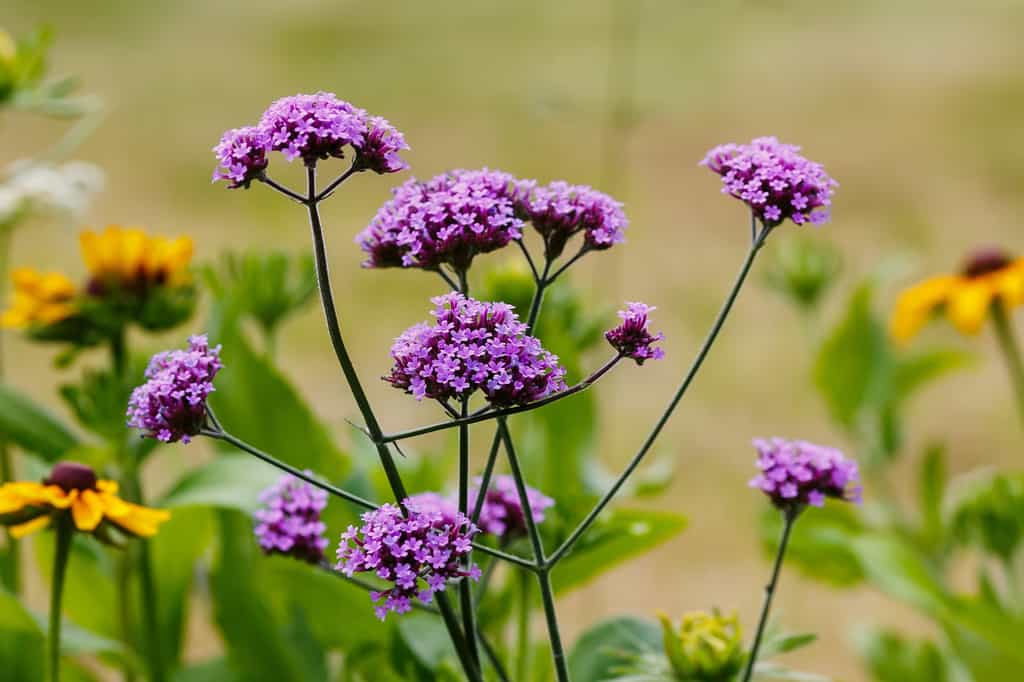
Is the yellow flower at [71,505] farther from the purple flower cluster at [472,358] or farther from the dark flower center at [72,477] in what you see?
the purple flower cluster at [472,358]

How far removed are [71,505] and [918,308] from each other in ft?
1.77

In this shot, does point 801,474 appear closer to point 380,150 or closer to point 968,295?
point 380,150

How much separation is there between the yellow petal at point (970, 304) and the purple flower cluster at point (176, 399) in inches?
21.1

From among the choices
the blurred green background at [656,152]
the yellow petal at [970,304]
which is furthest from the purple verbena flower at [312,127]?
the blurred green background at [656,152]

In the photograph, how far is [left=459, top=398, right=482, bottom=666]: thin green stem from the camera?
13.5 inches

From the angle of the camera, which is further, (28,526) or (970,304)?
(970,304)

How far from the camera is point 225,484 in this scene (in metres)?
0.59

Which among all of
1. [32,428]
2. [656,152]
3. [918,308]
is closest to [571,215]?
[32,428]

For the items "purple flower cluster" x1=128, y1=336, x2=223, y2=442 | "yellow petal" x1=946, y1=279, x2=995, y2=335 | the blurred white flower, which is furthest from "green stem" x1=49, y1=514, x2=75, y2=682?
"yellow petal" x1=946, y1=279, x2=995, y2=335

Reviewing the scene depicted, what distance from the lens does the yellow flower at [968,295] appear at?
0.77 meters

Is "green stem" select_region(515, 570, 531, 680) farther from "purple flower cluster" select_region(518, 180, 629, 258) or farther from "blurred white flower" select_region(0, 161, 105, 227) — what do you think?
"blurred white flower" select_region(0, 161, 105, 227)

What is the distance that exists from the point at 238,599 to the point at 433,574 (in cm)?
39

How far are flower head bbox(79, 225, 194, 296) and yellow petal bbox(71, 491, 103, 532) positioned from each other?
0.19m

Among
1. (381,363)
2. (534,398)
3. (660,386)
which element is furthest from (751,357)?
(534,398)
